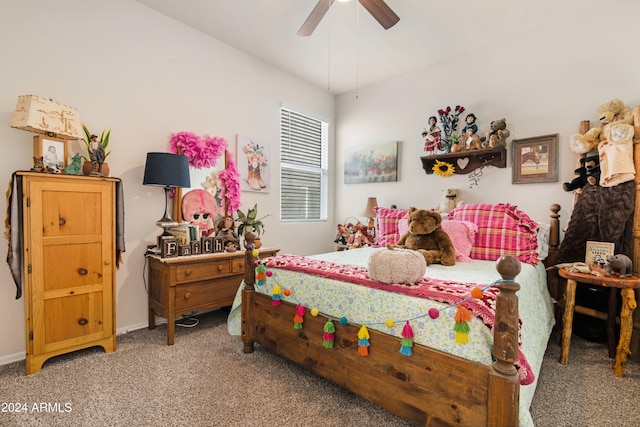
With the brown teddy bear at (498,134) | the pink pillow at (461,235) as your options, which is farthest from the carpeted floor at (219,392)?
the brown teddy bear at (498,134)

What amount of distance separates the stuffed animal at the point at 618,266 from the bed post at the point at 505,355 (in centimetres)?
143

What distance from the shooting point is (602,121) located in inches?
95.3

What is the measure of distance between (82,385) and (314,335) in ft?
4.56

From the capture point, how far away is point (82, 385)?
6.03 feet

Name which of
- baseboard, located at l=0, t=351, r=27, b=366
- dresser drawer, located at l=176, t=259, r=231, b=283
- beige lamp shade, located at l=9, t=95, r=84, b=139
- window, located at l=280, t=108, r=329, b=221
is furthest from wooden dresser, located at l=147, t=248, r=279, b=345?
window, located at l=280, t=108, r=329, b=221

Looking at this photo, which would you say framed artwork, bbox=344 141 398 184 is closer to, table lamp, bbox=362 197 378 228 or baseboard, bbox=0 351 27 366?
table lamp, bbox=362 197 378 228

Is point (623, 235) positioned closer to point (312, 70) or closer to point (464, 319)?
point (464, 319)

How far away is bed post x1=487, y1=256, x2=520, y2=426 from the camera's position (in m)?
1.13

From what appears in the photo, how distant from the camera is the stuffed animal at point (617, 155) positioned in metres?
2.21

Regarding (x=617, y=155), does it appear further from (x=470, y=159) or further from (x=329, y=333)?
(x=329, y=333)

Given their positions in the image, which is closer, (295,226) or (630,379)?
(630,379)

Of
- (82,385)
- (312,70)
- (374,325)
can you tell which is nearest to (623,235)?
(374,325)

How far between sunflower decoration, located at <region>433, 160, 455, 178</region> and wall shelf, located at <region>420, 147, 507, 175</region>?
6 cm

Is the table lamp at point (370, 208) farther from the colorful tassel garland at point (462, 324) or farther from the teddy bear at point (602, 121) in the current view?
the colorful tassel garland at point (462, 324)
